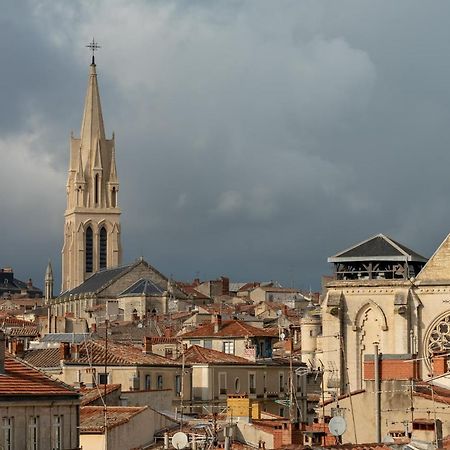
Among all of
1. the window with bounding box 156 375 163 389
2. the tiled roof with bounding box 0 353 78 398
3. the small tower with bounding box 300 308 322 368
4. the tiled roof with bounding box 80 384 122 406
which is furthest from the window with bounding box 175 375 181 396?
the tiled roof with bounding box 0 353 78 398

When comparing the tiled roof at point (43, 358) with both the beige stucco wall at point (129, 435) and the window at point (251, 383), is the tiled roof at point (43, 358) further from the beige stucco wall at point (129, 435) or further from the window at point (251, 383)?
the beige stucco wall at point (129, 435)

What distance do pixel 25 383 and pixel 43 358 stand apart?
1221 inches

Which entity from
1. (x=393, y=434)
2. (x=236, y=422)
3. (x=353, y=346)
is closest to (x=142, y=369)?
(x=353, y=346)

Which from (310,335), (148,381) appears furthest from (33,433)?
(310,335)

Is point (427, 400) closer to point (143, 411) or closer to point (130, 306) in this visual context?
point (143, 411)

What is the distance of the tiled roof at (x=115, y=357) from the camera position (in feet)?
235

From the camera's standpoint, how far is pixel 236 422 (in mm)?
50562

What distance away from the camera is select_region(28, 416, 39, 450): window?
41938mm

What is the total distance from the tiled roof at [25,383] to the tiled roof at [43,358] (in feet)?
86.6

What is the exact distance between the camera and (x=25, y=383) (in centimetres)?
4275

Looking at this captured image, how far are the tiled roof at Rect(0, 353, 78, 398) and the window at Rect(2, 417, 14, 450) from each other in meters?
0.51

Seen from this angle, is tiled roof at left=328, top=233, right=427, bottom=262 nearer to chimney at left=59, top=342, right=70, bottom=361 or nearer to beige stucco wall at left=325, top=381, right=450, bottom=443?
chimney at left=59, top=342, right=70, bottom=361

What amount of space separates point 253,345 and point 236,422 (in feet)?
121

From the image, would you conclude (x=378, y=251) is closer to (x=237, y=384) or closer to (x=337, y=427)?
(x=237, y=384)
